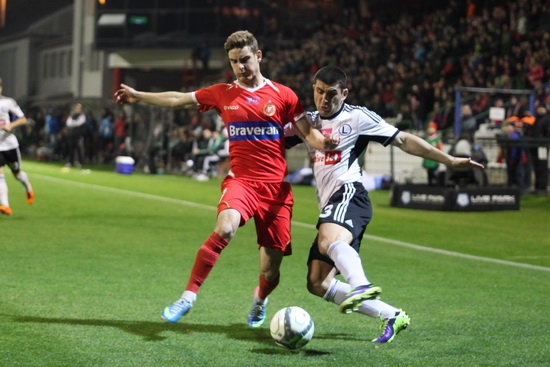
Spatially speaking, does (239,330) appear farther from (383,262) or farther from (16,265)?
(383,262)

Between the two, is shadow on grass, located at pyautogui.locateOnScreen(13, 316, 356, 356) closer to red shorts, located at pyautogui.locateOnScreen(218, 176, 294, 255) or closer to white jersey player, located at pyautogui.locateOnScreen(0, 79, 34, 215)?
red shorts, located at pyautogui.locateOnScreen(218, 176, 294, 255)

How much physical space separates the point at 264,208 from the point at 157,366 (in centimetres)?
→ 178

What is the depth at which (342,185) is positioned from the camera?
7.10 metres

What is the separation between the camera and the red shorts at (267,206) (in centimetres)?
730

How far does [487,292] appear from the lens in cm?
956

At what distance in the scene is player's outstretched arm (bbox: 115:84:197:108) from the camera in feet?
24.7

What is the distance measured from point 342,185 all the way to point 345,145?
0.29 meters

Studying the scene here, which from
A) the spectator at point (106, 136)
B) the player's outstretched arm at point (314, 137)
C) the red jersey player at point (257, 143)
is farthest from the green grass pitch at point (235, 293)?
the spectator at point (106, 136)

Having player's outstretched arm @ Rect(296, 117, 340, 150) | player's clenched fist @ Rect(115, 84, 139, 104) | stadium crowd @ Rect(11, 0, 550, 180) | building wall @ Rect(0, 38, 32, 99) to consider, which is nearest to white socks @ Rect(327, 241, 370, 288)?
player's outstretched arm @ Rect(296, 117, 340, 150)

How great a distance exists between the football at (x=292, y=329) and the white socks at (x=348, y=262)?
0.39m

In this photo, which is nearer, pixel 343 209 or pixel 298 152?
pixel 343 209

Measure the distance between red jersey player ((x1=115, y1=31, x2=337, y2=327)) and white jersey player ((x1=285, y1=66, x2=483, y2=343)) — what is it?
22cm

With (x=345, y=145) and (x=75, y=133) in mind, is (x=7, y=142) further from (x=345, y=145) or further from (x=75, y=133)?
(x=75, y=133)

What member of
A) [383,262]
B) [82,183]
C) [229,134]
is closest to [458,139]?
[82,183]
